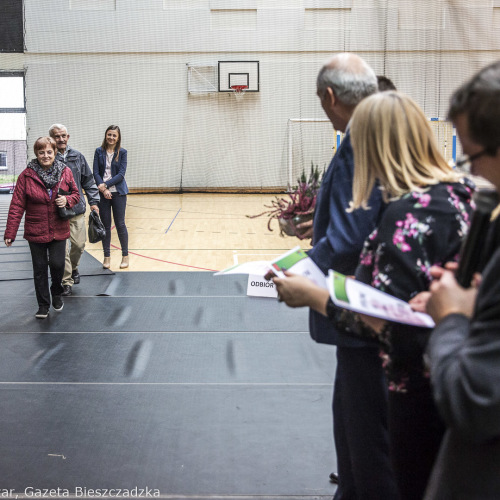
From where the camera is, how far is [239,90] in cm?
1702

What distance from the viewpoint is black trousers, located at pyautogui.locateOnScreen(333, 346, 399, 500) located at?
183 centimetres

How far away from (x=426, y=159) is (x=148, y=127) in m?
16.2

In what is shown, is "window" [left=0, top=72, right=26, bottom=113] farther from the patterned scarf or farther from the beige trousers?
the patterned scarf

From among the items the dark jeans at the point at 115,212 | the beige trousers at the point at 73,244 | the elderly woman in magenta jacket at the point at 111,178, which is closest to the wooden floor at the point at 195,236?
the dark jeans at the point at 115,212

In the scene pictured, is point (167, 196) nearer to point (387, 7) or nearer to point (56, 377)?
point (387, 7)

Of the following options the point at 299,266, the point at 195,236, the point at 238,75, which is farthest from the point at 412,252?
the point at 238,75

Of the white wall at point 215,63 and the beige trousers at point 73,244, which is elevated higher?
the white wall at point 215,63

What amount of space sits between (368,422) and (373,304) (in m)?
0.68

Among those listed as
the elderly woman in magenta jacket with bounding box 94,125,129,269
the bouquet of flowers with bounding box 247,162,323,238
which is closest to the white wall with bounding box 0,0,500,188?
the elderly woman in magenta jacket with bounding box 94,125,129,269

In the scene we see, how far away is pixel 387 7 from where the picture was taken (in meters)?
16.3

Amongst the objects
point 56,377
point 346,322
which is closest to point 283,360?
point 56,377

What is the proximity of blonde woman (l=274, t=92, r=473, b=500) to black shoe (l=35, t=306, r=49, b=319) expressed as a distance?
4.09m

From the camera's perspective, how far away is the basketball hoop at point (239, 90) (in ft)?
55.4

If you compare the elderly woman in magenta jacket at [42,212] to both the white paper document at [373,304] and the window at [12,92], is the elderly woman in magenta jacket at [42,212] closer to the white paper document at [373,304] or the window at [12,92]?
the white paper document at [373,304]
